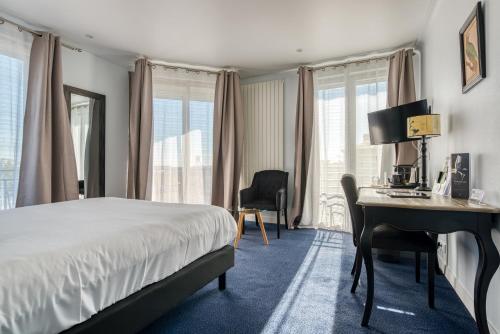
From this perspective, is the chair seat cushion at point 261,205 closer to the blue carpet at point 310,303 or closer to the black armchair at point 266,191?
the black armchair at point 266,191

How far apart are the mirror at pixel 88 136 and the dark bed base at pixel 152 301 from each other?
Answer: 277 centimetres

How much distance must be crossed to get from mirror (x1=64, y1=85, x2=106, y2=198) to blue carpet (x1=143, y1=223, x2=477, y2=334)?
2461 millimetres

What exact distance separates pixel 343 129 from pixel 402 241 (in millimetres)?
2503

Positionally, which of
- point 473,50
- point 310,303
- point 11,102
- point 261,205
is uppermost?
point 473,50

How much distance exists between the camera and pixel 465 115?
2004 mm

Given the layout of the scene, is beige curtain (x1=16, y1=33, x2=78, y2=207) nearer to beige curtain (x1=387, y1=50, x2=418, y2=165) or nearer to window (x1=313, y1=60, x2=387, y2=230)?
window (x1=313, y1=60, x2=387, y2=230)

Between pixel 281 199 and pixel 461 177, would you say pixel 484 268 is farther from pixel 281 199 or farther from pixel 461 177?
pixel 281 199

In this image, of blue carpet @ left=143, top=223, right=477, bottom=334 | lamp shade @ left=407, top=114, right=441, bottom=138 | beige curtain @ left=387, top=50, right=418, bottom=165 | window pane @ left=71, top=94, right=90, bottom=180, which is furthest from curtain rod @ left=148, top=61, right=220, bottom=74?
lamp shade @ left=407, top=114, right=441, bottom=138

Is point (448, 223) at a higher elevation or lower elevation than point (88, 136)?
lower

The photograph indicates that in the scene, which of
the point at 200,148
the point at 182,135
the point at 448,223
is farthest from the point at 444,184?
the point at 182,135

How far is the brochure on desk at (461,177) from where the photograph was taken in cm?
181

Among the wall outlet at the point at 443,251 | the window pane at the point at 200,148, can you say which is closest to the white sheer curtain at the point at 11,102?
the window pane at the point at 200,148

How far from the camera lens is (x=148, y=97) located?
13.7 ft

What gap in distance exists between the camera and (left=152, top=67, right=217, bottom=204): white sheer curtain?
439cm
